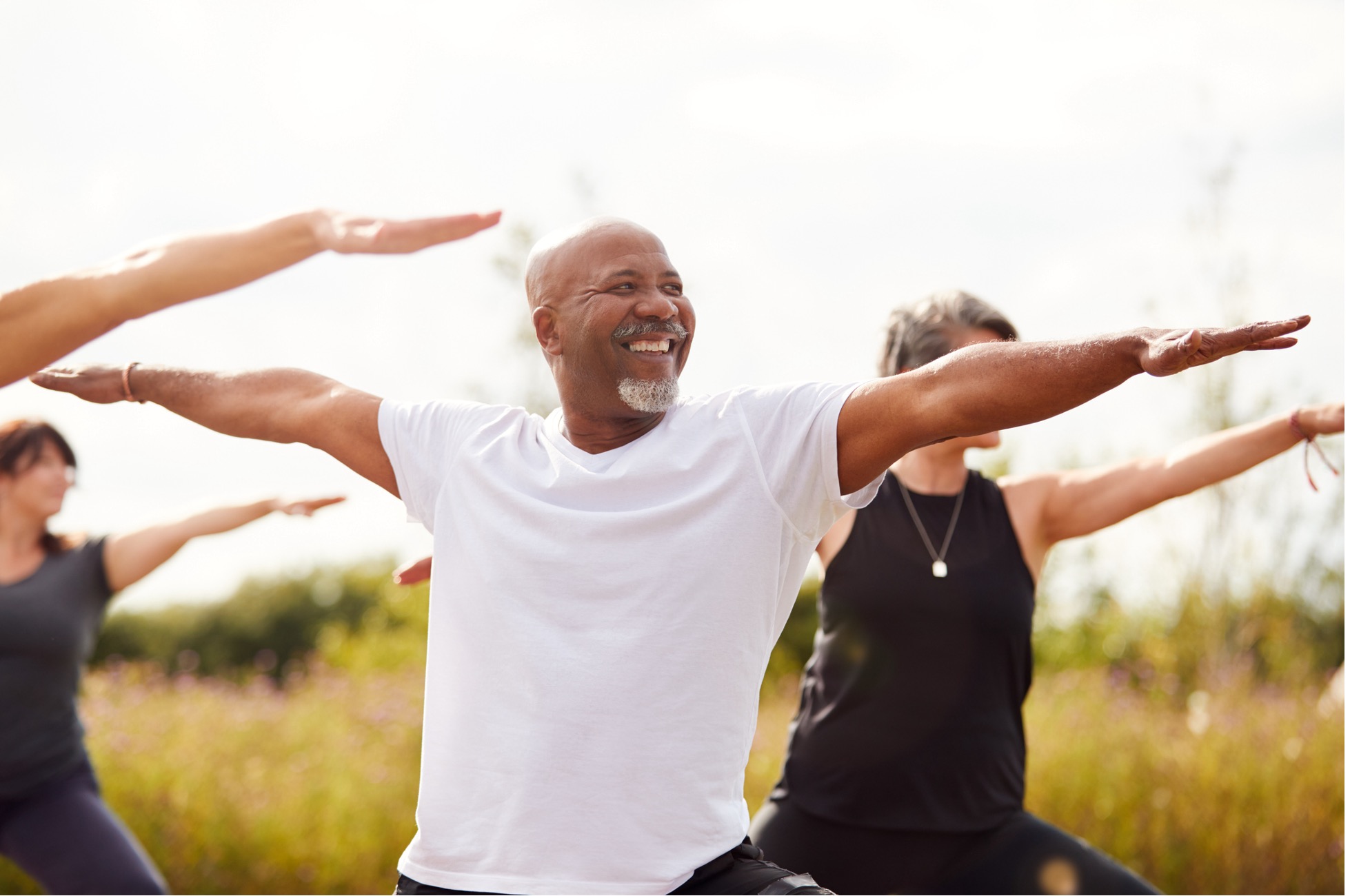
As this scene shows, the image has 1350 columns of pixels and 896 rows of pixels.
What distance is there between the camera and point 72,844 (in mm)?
4020

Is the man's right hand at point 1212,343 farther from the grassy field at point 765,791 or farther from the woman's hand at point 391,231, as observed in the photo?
the grassy field at point 765,791

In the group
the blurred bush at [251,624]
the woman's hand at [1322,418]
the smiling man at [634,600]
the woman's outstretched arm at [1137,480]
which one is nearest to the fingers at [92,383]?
the smiling man at [634,600]

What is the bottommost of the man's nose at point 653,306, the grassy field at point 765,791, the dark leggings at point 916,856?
the grassy field at point 765,791

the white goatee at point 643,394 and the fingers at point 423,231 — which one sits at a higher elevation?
the fingers at point 423,231

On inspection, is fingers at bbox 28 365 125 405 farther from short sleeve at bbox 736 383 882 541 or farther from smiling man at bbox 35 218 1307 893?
short sleeve at bbox 736 383 882 541

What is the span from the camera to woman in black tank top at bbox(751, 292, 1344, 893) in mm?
3332

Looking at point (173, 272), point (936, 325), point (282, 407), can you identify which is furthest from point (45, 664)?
point (936, 325)

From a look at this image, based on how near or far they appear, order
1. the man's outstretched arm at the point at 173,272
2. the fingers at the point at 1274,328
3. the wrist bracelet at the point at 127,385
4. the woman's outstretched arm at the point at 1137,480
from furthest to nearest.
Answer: the woman's outstretched arm at the point at 1137,480, the wrist bracelet at the point at 127,385, the man's outstretched arm at the point at 173,272, the fingers at the point at 1274,328

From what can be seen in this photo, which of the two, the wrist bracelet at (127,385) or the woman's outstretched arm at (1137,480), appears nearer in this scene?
the wrist bracelet at (127,385)

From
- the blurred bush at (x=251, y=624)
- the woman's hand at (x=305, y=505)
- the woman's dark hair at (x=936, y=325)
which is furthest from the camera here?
the blurred bush at (x=251, y=624)

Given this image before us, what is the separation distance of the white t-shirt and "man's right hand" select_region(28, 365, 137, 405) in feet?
3.63

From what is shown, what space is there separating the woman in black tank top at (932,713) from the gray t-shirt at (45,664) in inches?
106

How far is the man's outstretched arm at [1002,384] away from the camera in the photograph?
1.87 metres

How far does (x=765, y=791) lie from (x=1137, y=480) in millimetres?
3770
